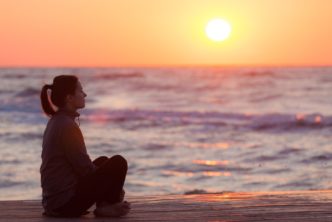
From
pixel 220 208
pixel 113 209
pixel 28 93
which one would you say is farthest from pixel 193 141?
pixel 28 93

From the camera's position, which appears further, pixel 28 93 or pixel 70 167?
pixel 28 93

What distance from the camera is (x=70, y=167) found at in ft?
17.7

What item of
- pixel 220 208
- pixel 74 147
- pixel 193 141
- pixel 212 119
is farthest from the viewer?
pixel 212 119

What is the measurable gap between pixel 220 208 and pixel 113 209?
3.09 feet

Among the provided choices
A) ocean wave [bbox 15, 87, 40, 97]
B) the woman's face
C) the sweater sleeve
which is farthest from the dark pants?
ocean wave [bbox 15, 87, 40, 97]

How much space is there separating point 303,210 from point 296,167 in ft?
20.8

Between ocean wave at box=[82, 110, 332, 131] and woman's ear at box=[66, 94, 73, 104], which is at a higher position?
ocean wave at box=[82, 110, 332, 131]

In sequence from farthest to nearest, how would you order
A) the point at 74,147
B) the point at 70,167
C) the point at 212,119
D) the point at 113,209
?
1. the point at 212,119
2. the point at 113,209
3. the point at 70,167
4. the point at 74,147

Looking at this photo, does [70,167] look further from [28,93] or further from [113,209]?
[28,93]

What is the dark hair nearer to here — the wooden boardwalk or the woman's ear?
the woman's ear

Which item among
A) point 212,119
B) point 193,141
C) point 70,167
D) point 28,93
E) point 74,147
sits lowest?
point 70,167

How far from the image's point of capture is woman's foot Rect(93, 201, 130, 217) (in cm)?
554

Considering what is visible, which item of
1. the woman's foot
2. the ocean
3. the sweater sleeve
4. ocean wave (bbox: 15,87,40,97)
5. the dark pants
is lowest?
the woman's foot

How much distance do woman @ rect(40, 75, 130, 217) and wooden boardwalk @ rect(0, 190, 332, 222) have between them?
11 centimetres
